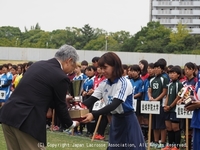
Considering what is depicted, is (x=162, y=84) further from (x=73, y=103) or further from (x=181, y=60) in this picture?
(x=181, y=60)

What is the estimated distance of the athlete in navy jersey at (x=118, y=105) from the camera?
5.81 metres

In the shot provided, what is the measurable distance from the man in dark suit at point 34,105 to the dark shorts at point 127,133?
1158 mm

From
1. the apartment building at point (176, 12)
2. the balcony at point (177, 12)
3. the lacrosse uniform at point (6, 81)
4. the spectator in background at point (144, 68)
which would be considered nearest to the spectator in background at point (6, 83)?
the lacrosse uniform at point (6, 81)

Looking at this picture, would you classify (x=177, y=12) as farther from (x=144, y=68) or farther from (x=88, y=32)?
(x=144, y=68)

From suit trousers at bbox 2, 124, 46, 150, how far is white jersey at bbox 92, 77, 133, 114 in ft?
4.32

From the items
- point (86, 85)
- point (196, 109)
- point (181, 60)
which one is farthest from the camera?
point (181, 60)

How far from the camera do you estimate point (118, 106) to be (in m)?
5.91

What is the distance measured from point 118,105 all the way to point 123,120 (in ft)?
1.15

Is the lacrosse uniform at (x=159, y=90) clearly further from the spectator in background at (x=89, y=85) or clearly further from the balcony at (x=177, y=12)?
the balcony at (x=177, y=12)

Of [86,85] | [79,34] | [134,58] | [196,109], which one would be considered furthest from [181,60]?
[79,34]

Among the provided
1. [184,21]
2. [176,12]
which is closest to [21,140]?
[176,12]

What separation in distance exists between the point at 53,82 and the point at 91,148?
16.3 ft

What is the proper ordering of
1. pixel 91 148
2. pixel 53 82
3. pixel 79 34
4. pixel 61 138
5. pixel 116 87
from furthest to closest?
1. pixel 79 34
2. pixel 61 138
3. pixel 91 148
4. pixel 116 87
5. pixel 53 82

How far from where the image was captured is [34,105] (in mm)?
4898
